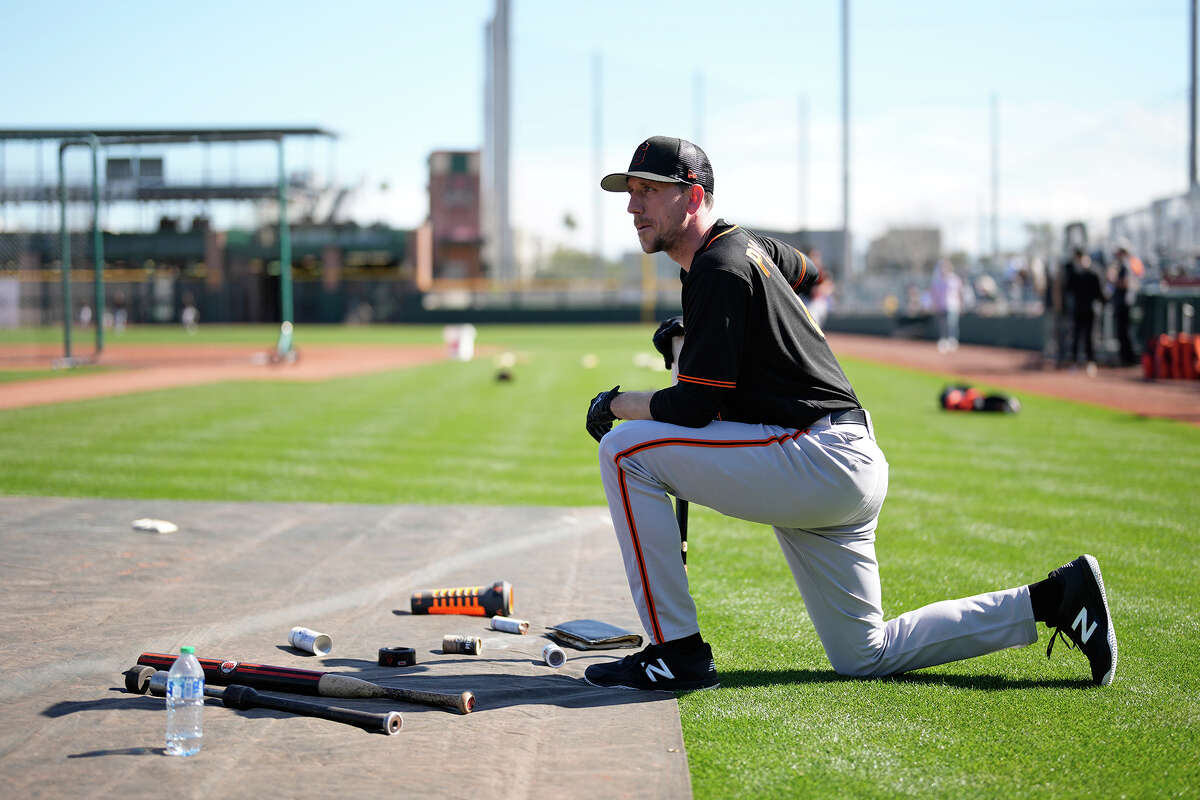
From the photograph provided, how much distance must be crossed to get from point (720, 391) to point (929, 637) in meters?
1.18

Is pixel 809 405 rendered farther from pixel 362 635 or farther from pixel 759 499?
pixel 362 635

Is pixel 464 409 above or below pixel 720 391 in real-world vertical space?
below

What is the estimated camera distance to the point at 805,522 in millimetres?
3789

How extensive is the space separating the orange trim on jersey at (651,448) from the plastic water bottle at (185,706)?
1.47 meters

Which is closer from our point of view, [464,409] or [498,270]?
[464,409]

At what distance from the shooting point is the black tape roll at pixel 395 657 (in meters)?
4.11

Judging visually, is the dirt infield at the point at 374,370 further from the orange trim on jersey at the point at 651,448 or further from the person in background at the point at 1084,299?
the orange trim on jersey at the point at 651,448

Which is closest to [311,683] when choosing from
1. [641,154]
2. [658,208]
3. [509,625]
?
[509,625]

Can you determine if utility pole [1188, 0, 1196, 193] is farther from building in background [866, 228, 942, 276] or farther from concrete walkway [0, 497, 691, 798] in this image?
building in background [866, 228, 942, 276]

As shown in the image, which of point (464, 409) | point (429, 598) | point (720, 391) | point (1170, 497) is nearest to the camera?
point (720, 391)

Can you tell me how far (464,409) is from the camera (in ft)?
49.1

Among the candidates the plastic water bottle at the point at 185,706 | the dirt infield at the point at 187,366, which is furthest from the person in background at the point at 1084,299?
the plastic water bottle at the point at 185,706

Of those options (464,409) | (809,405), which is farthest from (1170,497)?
(464,409)

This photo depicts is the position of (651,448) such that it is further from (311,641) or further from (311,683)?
(311,641)
